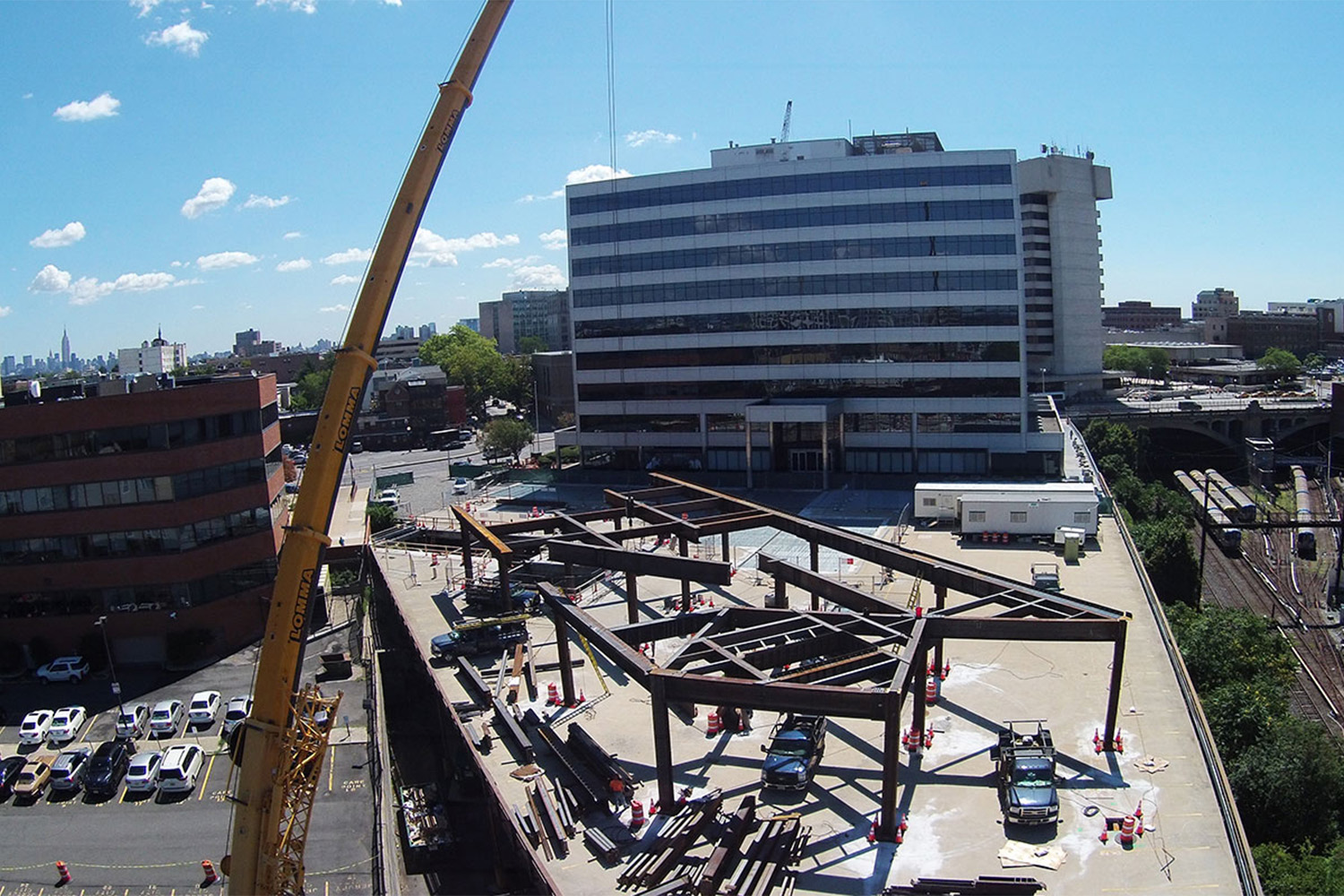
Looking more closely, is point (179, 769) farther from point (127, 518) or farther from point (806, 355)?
point (806, 355)

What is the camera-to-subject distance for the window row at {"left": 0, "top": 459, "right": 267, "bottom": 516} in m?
41.7

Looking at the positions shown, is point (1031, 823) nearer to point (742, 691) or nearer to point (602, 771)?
point (742, 691)

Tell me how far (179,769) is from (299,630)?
16.4 m

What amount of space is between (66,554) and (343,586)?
14.6 meters

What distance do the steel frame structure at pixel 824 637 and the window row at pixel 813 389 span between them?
32279mm

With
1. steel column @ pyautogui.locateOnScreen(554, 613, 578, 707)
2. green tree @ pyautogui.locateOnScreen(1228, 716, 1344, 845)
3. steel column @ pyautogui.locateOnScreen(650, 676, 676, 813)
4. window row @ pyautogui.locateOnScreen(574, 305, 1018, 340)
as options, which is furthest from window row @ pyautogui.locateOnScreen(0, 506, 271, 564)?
green tree @ pyautogui.locateOnScreen(1228, 716, 1344, 845)

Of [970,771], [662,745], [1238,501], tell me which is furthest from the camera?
[1238,501]

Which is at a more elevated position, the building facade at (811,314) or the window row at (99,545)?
the building facade at (811,314)

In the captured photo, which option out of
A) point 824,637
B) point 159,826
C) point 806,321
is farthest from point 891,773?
point 806,321

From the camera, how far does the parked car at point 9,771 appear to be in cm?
3091

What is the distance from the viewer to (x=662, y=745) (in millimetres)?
22812

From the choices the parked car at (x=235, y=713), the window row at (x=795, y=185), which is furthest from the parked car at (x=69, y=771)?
the window row at (x=795, y=185)

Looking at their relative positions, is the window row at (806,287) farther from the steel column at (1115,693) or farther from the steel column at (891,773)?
the steel column at (891,773)

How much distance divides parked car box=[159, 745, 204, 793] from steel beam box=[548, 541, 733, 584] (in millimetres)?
14820
